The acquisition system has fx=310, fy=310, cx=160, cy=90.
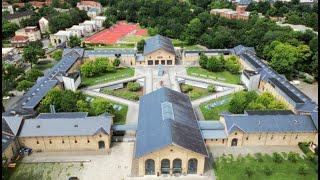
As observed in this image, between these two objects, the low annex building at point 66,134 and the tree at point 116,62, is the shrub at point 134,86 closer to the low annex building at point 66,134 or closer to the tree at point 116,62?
the tree at point 116,62

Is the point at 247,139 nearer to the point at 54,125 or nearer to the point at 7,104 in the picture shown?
the point at 54,125

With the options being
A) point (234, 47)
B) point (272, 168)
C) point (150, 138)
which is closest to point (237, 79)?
point (234, 47)

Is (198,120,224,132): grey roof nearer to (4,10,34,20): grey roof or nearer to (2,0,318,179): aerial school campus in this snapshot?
(2,0,318,179): aerial school campus

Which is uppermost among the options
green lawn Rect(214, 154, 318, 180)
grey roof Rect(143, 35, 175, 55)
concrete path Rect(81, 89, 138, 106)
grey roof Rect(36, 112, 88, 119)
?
grey roof Rect(143, 35, 175, 55)

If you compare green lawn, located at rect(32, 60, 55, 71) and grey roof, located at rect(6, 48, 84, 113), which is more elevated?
grey roof, located at rect(6, 48, 84, 113)

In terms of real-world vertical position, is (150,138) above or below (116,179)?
above

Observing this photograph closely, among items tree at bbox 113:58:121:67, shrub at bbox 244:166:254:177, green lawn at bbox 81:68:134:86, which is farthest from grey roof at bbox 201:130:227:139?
tree at bbox 113:58:121:67

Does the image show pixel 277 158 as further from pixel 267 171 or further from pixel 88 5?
pixel 88 5

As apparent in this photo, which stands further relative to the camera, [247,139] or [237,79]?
[237,79]
